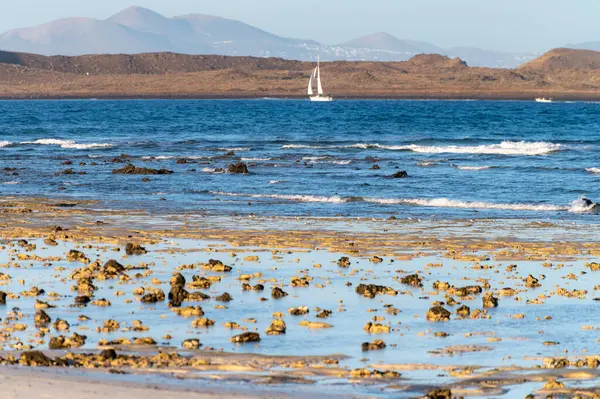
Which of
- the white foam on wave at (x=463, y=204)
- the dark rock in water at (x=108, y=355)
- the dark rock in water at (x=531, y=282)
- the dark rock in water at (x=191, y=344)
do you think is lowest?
the white foam on wave at (x=463, y=204)

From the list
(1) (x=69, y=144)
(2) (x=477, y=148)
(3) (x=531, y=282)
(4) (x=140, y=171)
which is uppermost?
(3) (x=531, y=282)

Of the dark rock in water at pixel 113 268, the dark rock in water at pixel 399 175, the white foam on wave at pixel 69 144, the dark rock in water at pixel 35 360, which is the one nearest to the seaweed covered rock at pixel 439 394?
the dark rock in water at pixel 35 360

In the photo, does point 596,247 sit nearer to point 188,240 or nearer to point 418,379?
point 188,240

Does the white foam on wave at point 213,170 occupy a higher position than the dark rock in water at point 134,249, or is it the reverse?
the dark rock in water at point 134,249

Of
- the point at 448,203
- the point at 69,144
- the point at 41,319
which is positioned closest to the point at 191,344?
the point at 41,319

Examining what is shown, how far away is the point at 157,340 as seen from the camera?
12.2 meters

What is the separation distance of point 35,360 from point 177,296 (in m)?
3.74

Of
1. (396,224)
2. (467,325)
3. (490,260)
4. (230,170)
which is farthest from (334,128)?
(467,325)

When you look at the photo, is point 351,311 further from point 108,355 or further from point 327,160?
point 327,160

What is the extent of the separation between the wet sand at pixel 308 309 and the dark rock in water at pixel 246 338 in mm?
21

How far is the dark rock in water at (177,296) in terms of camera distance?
14254mm

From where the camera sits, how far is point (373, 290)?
1539 centimetres

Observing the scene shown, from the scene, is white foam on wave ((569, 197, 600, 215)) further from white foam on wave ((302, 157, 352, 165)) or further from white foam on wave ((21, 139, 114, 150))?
white foam on wave ((21, 139, 114, 150))

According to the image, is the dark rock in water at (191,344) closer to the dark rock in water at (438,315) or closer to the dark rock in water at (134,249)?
the dark rock in water at (438,315)
